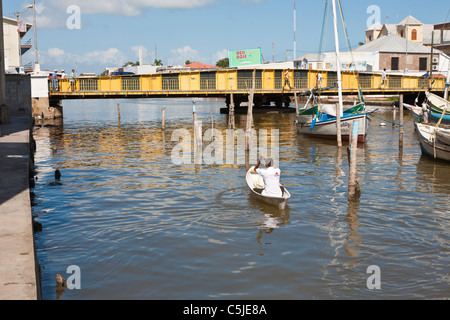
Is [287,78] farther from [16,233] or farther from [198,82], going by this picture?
[16,233]

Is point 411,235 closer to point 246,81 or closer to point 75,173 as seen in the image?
point 75,173

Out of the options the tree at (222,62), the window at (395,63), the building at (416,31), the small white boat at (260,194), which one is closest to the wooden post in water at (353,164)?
the small white boat at (260,194)

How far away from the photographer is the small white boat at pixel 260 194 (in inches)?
659

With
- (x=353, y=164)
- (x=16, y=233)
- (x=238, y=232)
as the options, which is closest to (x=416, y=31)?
(x=353, y=164)

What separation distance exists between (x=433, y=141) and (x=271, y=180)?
12.9m

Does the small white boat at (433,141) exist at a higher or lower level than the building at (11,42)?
lower

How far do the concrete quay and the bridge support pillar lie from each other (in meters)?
32.2

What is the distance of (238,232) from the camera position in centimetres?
1478

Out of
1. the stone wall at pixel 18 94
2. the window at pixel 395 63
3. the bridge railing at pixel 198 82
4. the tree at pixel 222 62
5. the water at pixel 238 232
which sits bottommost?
the water at pixel 238 232

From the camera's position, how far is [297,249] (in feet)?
43.9

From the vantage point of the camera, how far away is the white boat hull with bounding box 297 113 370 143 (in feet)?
107

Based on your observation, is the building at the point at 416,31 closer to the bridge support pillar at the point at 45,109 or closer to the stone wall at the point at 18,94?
the bridge support pillar at the point at 45,109
